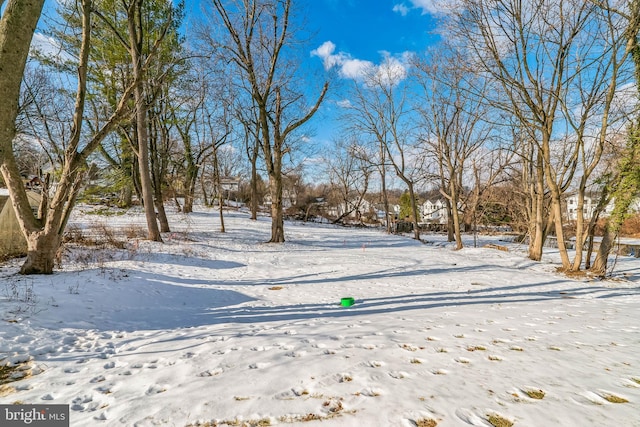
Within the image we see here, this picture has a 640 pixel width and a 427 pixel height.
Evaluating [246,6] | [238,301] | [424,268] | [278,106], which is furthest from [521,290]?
[246,6]

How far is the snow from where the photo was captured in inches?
76.1

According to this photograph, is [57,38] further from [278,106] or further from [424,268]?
[424,268]

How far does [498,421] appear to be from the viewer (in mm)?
1738

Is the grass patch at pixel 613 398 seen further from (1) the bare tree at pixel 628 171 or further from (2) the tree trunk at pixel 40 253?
(1) the bare tree at pixel 628 171

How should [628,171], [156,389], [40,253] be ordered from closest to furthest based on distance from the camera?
[156,389]
[40,253]
[628,171]

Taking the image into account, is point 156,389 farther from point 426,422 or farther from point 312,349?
point 426,422

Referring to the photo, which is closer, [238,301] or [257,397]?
[257,397]

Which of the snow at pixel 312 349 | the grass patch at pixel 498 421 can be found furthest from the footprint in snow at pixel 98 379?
the grass patch at pixel 498 421

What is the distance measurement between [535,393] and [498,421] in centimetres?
61

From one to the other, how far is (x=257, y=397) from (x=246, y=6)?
584 inches

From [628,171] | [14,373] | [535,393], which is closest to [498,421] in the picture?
[535,393]

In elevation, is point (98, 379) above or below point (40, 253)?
below

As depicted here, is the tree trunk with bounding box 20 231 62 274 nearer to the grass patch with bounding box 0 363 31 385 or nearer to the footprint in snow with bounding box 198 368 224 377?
the grass patch with bounding box 0 363 31 385

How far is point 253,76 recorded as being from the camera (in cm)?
1243
